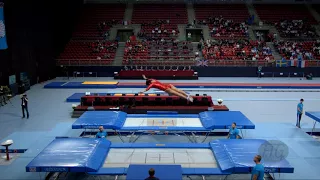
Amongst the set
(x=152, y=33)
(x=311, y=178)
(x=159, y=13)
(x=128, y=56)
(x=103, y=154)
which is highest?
(x=159, y=13)

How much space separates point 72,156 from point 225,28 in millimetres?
27630

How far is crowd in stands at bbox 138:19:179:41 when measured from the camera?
1211 inches

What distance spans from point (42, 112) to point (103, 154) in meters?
7.77

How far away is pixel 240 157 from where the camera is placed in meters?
7.32

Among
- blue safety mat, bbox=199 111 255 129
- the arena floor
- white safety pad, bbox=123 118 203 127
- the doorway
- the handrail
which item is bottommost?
the arena floor

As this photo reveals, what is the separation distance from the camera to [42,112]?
1419 centimetres

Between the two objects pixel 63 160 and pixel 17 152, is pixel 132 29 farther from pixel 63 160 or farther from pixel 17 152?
pixel 63 160

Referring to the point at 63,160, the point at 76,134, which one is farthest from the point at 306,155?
the point at 76,134

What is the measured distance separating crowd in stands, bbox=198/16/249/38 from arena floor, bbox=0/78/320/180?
42.2ft

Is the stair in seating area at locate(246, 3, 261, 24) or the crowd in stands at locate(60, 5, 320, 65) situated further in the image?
the stair in seating area at locate(246, 3, 261, 24)

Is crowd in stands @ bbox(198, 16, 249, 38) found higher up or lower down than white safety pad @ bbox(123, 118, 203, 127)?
higher up

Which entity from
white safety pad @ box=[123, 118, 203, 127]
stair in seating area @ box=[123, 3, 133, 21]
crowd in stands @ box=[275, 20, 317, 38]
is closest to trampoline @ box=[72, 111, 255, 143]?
white safety pad @ box=[123, 118, 203, 127]

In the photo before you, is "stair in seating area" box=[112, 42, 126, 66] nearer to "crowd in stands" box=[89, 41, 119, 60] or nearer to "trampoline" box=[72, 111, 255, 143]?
"crowd in stands" box=[89, 41, 119, 60]

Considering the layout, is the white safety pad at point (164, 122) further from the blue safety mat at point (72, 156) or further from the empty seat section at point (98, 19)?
the empty seat section at point (98, 19)
